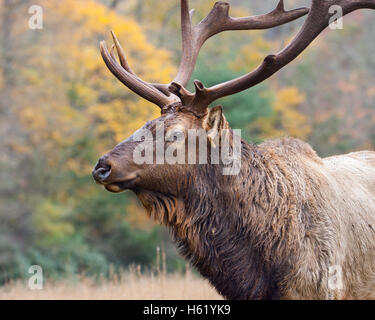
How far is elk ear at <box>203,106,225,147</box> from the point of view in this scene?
15.5 feet

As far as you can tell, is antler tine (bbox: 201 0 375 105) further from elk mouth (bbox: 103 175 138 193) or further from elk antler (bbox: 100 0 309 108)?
elk mouth (bbox: 103 175 138 193)

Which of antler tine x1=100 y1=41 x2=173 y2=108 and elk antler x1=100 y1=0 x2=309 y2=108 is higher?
elk antler x1=100 y1=0 x2=309 y2=108

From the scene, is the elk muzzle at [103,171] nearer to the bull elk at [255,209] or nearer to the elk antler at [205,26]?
the bull elk at [255,209]

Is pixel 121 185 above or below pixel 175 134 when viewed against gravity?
below

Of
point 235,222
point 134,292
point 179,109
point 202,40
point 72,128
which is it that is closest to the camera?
point 235,222

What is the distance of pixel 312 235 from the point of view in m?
4.64

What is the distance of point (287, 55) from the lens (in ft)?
15.6

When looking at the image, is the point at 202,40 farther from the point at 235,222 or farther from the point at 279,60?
the point at 235,222

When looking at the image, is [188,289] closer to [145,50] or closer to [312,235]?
[312,235]

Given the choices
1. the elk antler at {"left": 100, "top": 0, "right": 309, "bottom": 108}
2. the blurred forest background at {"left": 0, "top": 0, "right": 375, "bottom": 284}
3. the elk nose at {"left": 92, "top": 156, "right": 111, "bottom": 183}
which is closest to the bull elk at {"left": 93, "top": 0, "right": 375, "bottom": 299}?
the elk nose at {"left": 92, "top": 156, "right": 111, "bottom": 183}

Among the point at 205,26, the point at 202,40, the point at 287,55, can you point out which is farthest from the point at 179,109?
the point at 205,26

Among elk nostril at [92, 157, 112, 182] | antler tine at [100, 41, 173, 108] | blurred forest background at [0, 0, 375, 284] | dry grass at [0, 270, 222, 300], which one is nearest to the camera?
elk nostril at [92, 157, 112, 182]

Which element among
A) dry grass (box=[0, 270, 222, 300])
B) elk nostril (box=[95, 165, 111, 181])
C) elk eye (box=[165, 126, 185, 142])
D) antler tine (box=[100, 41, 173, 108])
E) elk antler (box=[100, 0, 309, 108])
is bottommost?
dry grass (box=[0, 270, 222, 300])

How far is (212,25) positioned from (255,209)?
220cm
